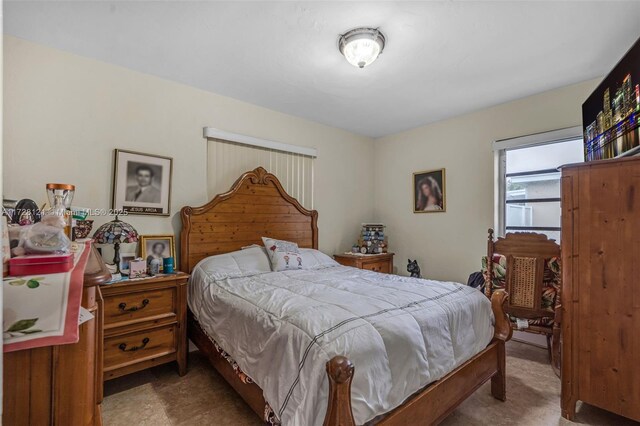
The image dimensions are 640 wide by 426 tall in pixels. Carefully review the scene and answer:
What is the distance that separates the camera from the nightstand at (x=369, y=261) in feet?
12.5

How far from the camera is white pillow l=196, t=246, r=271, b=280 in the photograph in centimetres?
263

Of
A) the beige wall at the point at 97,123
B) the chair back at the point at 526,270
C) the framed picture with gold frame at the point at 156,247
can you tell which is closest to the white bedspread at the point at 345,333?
the framed picture with gold frame at the point at 156,247

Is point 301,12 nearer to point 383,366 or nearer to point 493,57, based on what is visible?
point 493,57

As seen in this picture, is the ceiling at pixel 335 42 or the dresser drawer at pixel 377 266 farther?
the dresser drawer at pixel 377 266

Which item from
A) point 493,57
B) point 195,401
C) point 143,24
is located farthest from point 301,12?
point 195,401

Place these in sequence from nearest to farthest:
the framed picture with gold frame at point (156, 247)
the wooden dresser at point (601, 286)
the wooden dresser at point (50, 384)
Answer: the wooden dresser at point (50, 384) < the wooden dresser at point (601, 286) < the framed picture with gold frame at point (156, 247)

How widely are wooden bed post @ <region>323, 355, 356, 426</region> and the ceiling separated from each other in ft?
6.48

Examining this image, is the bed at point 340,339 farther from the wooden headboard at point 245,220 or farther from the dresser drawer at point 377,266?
the dresser drawer at point 377,266

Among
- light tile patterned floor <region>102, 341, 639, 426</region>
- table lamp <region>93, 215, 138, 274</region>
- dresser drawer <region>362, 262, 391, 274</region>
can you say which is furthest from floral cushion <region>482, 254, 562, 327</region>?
table lamp <region>93, 215, 138, 274</region>

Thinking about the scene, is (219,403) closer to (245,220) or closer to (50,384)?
(50,384)

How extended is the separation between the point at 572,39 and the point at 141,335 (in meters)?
3.80

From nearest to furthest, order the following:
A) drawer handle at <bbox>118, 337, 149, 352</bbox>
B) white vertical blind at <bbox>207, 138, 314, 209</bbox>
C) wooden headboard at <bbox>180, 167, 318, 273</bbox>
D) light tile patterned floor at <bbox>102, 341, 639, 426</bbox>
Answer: light tile patterned floor at <bbox>102, 341, 639, 426</bbox>
drawer handle at <bbox>118, 337, 149, 352</bbox>
wooden headboard at <bbox>180, 167, 318, 273</bbox>
white vertical blind at <bbox>207, 138, 314, 209</bbox>

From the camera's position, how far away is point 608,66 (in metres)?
2.58

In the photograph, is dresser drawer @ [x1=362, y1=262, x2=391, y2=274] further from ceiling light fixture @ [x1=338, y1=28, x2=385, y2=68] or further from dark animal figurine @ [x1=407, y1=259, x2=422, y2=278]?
ceiling light fixture @ [x1=338, y1=28, x2=385, y2=68]
